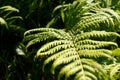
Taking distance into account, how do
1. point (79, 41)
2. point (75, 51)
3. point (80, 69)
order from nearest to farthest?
point (80, 69)
point (75, 51)
point (79, 41)

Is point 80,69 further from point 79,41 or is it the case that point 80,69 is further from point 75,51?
point 79,41

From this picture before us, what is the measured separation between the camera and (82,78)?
156 centimetres

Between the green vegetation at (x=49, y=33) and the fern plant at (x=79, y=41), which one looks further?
the green vegetation at (x=49, y=33)

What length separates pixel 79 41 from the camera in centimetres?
188

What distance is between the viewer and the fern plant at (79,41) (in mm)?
1711

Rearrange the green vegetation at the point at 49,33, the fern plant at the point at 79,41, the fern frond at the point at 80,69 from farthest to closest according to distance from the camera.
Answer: the green vegetation at the point at 49,33 → the fern plant at the point at 79,41 → the fern frond at the point at 80,69

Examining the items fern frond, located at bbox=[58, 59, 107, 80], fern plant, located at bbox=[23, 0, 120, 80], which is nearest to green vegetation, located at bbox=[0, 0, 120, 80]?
fern plant, located at bbox=[23, 0, 120, 80]

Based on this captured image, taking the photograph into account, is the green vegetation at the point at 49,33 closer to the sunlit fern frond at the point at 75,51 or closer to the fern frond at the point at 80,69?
the sunlit fern frond at the point at 75,51

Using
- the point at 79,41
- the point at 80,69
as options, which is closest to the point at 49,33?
the point at 79,41

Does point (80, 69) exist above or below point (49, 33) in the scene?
below

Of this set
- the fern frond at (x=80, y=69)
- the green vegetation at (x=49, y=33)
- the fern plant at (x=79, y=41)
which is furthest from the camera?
the green vegetation at (x=49, y=33)

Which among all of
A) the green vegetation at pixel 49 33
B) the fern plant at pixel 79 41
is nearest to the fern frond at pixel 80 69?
the fern plant at pixel 79 41

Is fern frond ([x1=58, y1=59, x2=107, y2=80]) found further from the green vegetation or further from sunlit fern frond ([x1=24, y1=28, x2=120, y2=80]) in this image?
the green vegetation

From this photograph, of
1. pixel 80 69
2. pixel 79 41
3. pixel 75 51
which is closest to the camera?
pixel 80 69
